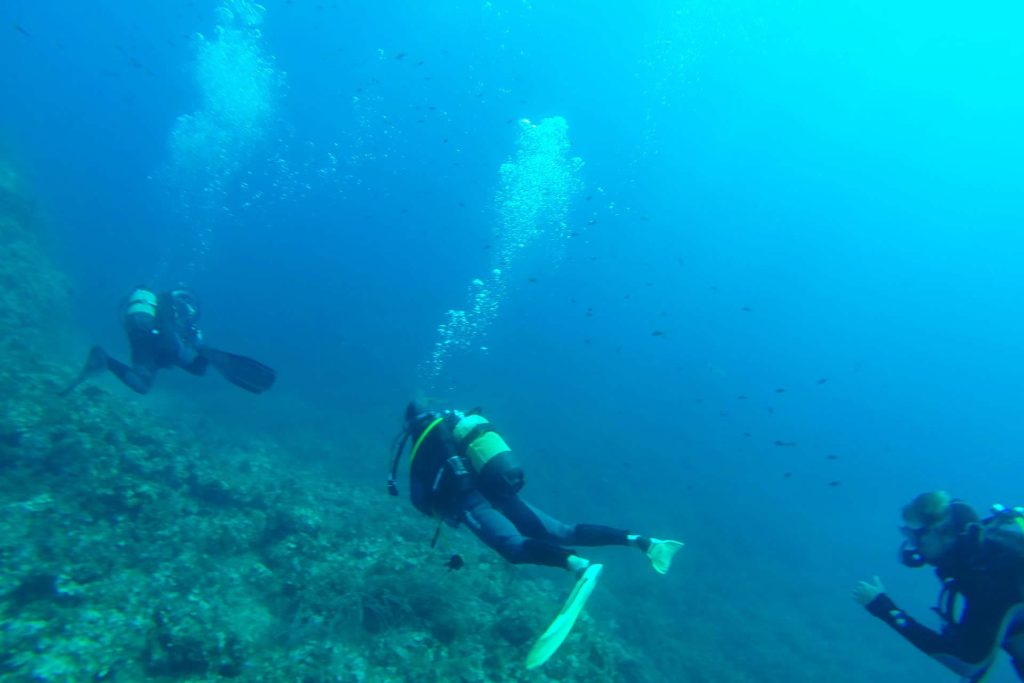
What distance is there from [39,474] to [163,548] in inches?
84.0

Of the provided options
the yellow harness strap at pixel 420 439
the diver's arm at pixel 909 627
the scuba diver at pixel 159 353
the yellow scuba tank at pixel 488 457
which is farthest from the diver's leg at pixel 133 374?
the diver's arm at pixel 909 627

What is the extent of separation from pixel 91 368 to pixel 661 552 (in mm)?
9476

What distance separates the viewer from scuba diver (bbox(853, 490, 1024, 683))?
3.95 metres

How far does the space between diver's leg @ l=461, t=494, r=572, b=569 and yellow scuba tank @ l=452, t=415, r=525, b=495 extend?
0.21 m

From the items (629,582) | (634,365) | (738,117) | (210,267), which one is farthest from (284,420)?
(738,117)

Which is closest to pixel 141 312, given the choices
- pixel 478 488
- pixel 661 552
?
pixel 478 488

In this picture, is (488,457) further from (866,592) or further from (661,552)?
(866,592)

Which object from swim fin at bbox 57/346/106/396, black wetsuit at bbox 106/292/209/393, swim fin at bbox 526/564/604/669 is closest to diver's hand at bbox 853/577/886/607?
swim fin at bbox 526/564/604/669

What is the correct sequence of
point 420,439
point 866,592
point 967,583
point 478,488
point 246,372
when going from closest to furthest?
point 967,583 < point 866,592 < point 478,488 < point 420,439 < point 246,372

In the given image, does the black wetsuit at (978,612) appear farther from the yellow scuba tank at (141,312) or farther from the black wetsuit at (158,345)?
the yellow scuba tank at (141,312)

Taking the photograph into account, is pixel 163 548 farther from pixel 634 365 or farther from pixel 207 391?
pixel 634 365

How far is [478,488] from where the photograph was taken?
5004mm

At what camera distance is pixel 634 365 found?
244 feet

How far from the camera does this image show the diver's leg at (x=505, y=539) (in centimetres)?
430
